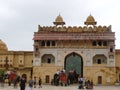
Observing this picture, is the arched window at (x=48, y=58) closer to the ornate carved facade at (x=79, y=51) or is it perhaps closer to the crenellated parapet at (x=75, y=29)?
the ornate carved facade at (x=79, y=51)

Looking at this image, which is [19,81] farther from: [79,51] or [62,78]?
[79,51]

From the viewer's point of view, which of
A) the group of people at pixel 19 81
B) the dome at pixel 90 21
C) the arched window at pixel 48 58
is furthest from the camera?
the dome at pixel 90 21

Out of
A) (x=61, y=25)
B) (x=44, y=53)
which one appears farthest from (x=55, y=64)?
(x=61, y=25)

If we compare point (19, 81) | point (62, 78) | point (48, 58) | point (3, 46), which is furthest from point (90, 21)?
point (19, 81)

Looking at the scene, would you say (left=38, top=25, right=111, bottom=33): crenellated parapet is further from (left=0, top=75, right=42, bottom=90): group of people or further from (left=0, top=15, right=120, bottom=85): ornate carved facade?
(left=0, top=75, right=42, bottom=90): group of people

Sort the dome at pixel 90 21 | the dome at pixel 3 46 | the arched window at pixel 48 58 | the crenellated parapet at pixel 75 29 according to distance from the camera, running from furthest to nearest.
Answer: the dome at pixel 3 46
the dome at pixel 90 21
the arched window at pixel 48 58
the crenellated parapet at pixel 75 29

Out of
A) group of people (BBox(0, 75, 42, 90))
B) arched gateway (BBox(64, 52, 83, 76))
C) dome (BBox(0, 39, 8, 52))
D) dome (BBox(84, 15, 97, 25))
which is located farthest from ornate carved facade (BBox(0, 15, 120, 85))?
group of people (BBox(0, 75, 42, 90))

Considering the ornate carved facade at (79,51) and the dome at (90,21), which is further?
the dome at (90,21)

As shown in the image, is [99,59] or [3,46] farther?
[3,46]

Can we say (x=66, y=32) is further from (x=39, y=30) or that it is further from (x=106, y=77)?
(x=106, y=77)

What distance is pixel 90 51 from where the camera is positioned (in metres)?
49.7

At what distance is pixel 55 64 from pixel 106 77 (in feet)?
23.3

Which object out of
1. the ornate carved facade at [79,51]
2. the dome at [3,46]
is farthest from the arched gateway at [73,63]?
the dome at [3,46]

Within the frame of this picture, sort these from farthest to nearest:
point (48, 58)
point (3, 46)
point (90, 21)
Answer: point (3, 46) → point (90, 21) → point (48, 58)
